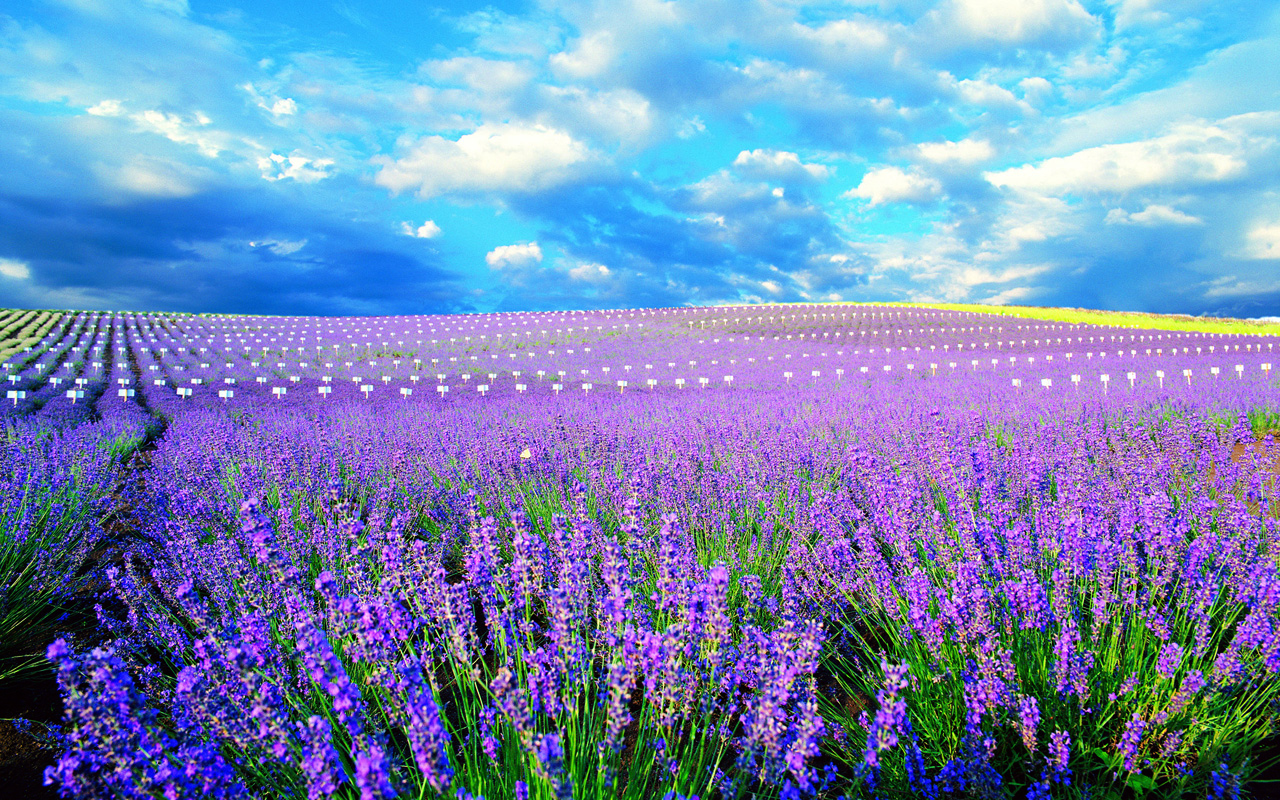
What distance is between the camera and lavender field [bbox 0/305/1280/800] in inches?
47.5

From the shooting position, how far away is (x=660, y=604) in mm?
1408

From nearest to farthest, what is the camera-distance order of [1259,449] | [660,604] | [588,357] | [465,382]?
[660,604]
[1259,449]
[465,382]
[588,357]

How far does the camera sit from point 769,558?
8.08ft

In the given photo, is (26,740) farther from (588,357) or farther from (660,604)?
(588,357)

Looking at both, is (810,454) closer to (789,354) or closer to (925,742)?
(925,742)

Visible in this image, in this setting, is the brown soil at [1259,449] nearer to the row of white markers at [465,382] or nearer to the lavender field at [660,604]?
the lavender field at [660,604]

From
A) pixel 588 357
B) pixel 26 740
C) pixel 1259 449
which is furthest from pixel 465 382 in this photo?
pixel 1259 449

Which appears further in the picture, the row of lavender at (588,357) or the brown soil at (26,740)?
the row of lavender at (588,357)

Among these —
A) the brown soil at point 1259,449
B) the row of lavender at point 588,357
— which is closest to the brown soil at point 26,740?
the brown soil at point 1259,449

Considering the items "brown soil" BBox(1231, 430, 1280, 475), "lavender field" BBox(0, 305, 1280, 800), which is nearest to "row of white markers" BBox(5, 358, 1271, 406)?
"brown soil" BBox(1231, 430, 1280, 475)

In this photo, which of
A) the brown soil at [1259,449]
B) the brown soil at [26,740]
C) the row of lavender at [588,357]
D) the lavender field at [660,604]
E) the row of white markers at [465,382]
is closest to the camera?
the lavender field at [660,604]

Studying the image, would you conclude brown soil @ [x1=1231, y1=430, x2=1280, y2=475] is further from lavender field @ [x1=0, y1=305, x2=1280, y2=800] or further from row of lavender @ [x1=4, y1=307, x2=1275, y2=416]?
row of lavender @ [x1=4, y1=307, x2=1275, y2=416]

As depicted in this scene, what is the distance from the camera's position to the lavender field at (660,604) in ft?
3.96

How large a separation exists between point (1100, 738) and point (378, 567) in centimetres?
275
